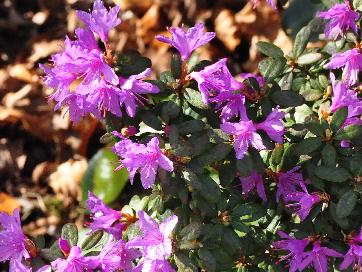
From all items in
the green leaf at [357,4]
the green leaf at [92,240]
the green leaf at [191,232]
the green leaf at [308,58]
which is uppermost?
the green leaf at [357,4]

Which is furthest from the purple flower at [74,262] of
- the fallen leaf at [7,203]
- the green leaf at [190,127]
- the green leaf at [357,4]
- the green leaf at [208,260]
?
the fallen leaf at [7,203]

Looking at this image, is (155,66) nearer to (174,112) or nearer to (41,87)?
(41,87)

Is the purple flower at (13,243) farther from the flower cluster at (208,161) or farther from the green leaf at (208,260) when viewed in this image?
the green leaf at (208,260)

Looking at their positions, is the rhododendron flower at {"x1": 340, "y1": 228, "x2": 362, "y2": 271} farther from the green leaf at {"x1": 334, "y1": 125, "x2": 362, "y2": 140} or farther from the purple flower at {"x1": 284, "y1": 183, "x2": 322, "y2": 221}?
the green leaf at {"x1": 334, "y1": 125, "x2": 362, "y2": 140}

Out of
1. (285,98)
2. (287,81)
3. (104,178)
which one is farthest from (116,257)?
(104,178)

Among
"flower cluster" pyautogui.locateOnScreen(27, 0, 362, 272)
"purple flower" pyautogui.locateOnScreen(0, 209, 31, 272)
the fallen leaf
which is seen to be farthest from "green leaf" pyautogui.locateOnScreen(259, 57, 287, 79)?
the fallen leaf
